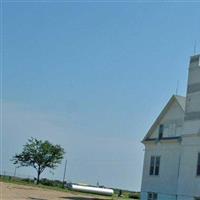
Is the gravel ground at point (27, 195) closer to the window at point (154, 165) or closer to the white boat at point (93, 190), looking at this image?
the window at point (154, 165)

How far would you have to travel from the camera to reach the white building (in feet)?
125

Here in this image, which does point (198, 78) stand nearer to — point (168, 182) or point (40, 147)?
point (168, 182)

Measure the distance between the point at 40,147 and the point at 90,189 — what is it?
16967 mm

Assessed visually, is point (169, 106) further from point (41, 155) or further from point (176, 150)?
point (41, 155)

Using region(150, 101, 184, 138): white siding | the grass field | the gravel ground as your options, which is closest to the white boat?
the grass field

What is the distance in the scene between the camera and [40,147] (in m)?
95.6

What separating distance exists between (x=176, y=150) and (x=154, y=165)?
306 centimetres

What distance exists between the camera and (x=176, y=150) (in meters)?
40.7

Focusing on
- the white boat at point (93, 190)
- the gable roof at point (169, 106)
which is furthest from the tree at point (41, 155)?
the gable roof at point (169, 106)

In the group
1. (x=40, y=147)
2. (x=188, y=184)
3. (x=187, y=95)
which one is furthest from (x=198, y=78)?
(x=40, y=147)

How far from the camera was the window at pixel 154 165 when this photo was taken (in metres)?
42.5

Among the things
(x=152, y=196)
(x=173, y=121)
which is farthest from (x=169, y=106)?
(x=152, y=196)

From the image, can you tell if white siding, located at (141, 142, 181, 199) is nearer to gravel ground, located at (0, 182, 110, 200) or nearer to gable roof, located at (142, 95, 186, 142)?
gable roof, located at (142, 95, 186, 142)

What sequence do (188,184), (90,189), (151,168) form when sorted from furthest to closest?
(90,189), (151,168), (188,184)
